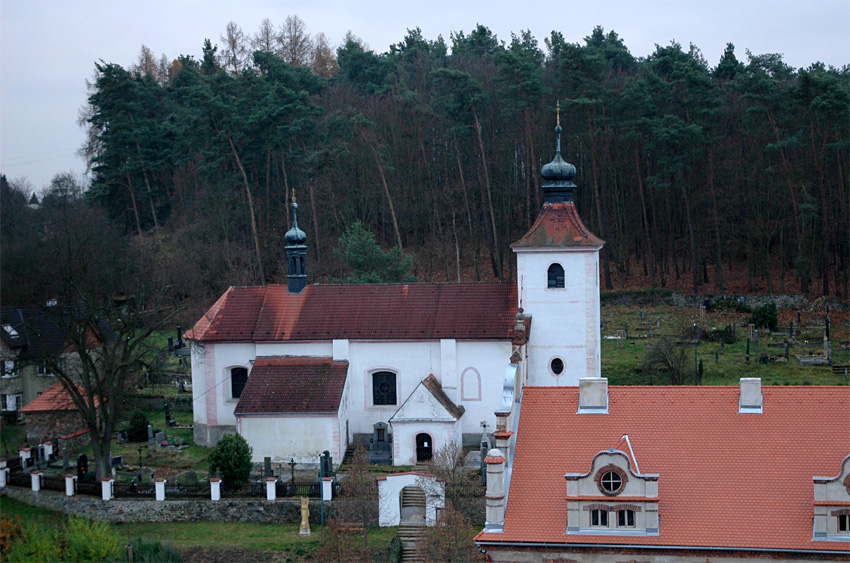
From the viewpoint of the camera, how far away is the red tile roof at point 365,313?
33.9 m

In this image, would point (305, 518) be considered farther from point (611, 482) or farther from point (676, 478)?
point (676, 478)

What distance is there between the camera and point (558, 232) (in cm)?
3281

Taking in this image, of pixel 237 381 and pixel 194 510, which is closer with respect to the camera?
pixel 194 510

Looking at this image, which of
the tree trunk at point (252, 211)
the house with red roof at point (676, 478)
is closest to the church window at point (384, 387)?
the house with red roof at point (676, 478)

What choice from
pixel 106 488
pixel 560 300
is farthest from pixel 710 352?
pixel 106 488

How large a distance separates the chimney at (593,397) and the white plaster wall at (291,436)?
48.8 feet

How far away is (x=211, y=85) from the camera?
2415 inches

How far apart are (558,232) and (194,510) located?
47.8ft

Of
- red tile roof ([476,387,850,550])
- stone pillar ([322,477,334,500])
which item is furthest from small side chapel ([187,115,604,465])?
red tile roof ([476,387,850,550])

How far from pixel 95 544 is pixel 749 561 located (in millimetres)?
13968

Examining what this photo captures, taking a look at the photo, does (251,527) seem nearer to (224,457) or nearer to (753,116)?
(224,457)

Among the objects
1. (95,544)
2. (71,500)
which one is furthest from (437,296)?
(95,544)

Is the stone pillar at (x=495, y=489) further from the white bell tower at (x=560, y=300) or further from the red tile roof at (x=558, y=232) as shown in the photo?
the red tile roof at (x=558, y=232)

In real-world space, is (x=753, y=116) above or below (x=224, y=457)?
above
